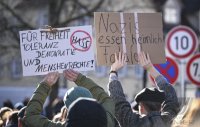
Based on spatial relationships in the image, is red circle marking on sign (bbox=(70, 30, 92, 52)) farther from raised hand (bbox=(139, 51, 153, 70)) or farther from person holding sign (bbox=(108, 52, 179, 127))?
raised hand (bbox=(139, 51, 153, 70))

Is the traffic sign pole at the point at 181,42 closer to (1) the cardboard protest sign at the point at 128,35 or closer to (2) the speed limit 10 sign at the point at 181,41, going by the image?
(2) the speed limit 10 sign at the point at 181,41

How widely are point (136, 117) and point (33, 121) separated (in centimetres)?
99

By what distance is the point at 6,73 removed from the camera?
45.8 metres

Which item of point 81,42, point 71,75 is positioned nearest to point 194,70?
point 81,42

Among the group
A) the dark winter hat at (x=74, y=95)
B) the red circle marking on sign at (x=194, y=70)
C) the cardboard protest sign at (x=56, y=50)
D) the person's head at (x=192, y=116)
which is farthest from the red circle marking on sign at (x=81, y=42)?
the red circle marking on sign at (x=194, y=70)

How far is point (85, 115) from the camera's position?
17.6 ft

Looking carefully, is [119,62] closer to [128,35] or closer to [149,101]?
[128,35]

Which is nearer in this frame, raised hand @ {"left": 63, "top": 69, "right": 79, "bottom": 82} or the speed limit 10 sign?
raised hand @ {"left": 63, "top": 69, "right": 79, "bottom": 82}

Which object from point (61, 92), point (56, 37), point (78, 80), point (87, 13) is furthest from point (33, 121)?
point (61, 92)

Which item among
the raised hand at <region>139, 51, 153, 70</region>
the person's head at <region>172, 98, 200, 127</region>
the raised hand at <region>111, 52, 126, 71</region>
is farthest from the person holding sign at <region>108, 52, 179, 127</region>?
the person's head at <region>172, 98, 200, 127</region>

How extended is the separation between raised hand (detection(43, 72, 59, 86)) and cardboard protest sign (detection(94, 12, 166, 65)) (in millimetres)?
834

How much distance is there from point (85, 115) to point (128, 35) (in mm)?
3278

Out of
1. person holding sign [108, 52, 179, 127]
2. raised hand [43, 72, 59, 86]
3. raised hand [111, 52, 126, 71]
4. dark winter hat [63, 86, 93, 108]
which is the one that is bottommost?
person holding sign [108, 52, 179, 127]

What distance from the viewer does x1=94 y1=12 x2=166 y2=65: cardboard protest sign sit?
838cm
